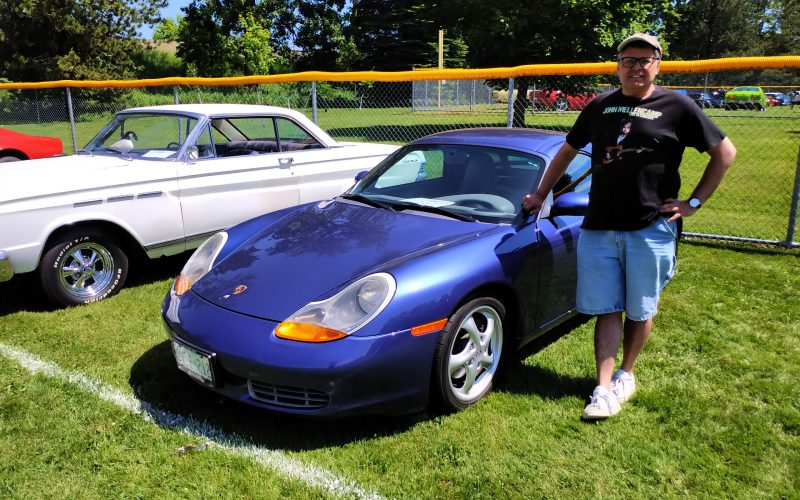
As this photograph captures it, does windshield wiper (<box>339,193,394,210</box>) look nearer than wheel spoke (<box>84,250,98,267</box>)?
Yes

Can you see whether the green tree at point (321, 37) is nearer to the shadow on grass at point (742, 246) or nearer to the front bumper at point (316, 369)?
the shadow on grass at point (742, 246)

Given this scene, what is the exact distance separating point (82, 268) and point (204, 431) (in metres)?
2.45

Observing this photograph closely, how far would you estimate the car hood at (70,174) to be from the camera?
431 cm

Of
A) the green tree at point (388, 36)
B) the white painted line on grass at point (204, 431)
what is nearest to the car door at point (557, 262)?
the white painted line on grass at point (204, 431)

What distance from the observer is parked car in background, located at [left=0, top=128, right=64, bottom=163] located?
8754mm

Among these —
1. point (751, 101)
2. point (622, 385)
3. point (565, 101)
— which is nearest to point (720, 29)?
point (565, 101)

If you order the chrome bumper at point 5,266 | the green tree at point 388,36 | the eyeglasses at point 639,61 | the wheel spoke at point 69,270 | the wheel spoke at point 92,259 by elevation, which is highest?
the green tree at point 388,36

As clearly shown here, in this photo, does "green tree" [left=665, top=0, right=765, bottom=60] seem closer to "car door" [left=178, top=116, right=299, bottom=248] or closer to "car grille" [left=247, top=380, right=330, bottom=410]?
"car door" [left=178, top=116, right=299, bottom=248]

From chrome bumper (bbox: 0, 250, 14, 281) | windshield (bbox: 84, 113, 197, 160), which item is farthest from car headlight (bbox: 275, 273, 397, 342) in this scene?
windshield (bbox: 84, 113, 197, 160)

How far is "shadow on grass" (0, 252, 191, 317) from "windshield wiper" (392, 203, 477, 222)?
2.57m

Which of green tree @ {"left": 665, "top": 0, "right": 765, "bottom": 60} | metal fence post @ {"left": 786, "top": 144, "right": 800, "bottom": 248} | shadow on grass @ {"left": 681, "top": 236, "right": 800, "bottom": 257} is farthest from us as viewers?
green tree @ {"left": 665, "top": 0, "right": 765, "bottom": 60}

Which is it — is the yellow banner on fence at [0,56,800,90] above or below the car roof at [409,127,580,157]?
above

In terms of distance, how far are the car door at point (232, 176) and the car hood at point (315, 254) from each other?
1726 millimetres

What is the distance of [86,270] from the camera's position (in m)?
4.66
